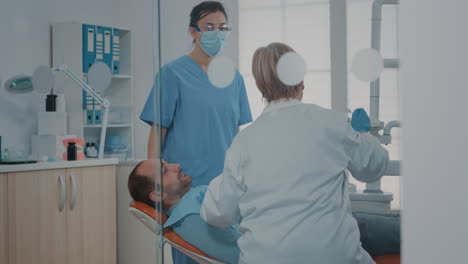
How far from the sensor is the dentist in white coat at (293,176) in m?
0.72

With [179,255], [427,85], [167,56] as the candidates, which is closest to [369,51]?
[427,85]

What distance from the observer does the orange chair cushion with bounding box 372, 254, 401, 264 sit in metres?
0.66

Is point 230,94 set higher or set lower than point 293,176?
higher

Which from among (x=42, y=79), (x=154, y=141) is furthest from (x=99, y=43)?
(x=154, y=141)

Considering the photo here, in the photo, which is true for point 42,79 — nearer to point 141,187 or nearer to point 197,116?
point 141,187

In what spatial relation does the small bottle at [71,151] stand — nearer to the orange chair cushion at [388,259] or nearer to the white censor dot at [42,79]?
the white censor dot at [42,79]

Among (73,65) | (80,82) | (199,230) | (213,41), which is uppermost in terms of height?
(73,65)

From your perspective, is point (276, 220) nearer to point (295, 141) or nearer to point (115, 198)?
point (295, 141)

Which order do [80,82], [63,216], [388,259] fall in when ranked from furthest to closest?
[80,82]
[63,216]
[388,259]

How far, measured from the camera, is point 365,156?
705mm

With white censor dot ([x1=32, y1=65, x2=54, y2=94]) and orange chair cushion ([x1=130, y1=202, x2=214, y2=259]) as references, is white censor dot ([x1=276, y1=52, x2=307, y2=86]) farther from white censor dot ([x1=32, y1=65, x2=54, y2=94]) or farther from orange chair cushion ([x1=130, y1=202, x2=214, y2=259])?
white censor dot ([x1=32, y1=65, x2=54, y2=94])

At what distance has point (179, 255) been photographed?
1044 millimetres

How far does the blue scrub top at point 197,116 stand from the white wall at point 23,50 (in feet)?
6.44

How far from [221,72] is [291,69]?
0.16m
